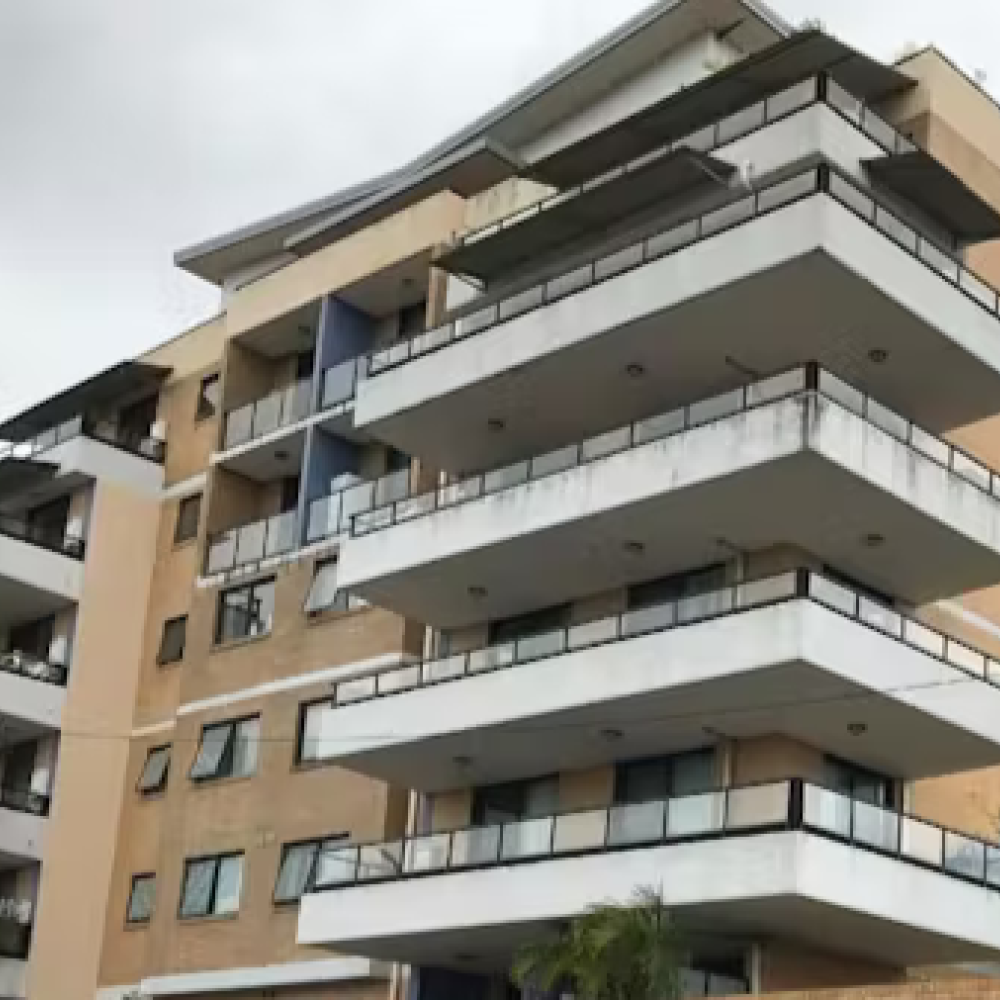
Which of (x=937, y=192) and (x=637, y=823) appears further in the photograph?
(x=937, y=192)

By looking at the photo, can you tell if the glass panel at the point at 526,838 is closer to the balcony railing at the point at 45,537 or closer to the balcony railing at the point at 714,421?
the balcony railing at the point at 714,421

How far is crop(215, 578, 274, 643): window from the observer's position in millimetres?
37812

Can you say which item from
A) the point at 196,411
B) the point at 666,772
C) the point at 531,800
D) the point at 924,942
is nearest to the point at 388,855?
the point at 531,800

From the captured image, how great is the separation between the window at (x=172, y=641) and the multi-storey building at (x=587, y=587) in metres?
0.09

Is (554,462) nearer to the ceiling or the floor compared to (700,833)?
nearer to the ceiling

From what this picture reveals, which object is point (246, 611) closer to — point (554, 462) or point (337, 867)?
point (337, 867)

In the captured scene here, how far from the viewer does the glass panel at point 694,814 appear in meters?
26.3

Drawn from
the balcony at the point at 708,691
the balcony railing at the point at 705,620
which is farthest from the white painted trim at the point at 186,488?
the balcony at the point at 708,691

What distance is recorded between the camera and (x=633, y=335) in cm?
2922

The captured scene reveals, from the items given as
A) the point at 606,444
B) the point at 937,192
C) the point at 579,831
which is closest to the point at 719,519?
the point at 606,444

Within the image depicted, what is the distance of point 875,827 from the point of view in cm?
2606

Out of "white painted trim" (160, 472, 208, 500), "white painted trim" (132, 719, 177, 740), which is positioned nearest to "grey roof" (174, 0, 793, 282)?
"white painted trim" (160, 472, 208, 500)

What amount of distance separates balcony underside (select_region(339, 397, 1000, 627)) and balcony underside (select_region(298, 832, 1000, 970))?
4.81 metres

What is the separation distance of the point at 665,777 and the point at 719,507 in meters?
4.48
